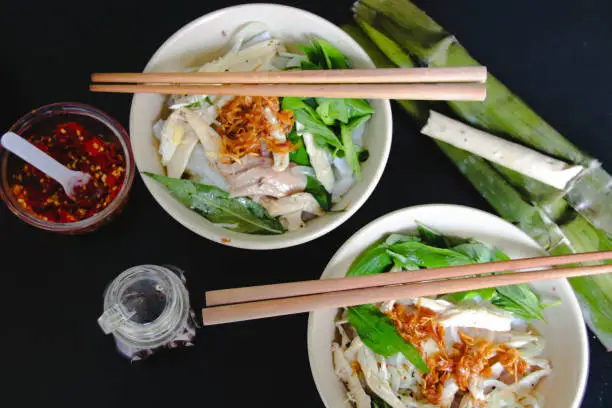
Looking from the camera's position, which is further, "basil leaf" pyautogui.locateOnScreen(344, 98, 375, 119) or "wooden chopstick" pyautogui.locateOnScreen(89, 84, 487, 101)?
"basil leaf" pyautogui.locateOnScreen(344, 98, 375, 119)

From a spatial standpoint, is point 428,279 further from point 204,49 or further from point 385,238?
point 204,49

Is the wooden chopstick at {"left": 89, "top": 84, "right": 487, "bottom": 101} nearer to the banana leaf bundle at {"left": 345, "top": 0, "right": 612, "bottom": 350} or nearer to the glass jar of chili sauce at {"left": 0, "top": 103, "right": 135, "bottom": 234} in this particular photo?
the glass jar of chili sauce at {"left": 0, "top": 103, "right": 135, "bottom": 234}

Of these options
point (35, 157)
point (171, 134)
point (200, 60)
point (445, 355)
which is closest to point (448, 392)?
point (445, 355)

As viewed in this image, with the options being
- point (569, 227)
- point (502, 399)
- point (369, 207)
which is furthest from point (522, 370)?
point (369, 207)

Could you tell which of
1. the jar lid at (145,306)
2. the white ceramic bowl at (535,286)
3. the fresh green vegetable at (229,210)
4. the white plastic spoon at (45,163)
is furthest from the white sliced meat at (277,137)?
the white plastic spoon at (45,163)

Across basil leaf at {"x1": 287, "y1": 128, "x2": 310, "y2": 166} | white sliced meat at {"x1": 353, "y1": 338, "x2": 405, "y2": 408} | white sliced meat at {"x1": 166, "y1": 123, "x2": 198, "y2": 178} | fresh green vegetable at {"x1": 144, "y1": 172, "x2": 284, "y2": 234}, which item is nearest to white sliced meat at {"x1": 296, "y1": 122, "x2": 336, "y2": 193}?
basil leaf at {"x1": 287, "y1": 128, "x2": 310, "y2": 166}

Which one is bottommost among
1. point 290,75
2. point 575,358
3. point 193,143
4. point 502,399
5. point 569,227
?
point 502,399
